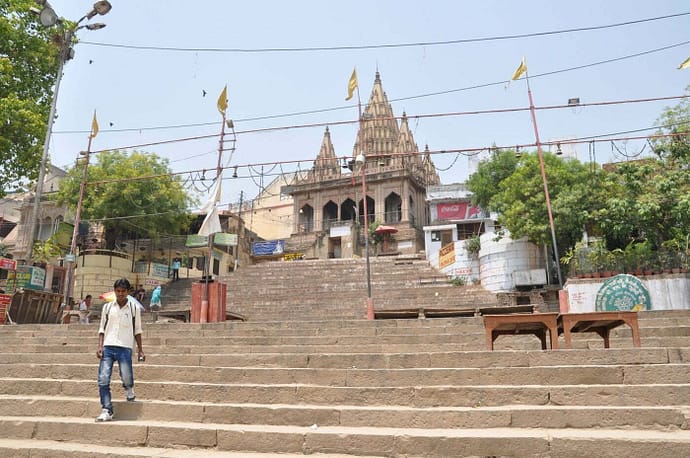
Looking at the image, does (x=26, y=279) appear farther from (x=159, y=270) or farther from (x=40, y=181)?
(x=159, y=270)

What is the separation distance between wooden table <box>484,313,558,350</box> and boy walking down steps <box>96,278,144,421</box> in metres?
3.84

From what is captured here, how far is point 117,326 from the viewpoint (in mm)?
5203

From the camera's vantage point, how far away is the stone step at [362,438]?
363 cm

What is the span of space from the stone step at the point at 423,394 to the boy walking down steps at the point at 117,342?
1.37 ft

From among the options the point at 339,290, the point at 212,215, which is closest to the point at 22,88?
the point at 212,215

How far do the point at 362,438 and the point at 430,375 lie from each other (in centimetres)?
135

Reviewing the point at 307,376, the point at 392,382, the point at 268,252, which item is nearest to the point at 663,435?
the point at 392,382

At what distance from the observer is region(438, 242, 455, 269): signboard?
23562 mm

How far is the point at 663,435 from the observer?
381cm

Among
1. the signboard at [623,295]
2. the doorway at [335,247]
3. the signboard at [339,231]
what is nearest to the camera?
the signboard at [623,295]

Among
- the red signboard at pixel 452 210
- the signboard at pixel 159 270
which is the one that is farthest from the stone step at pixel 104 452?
the red signboard at pixel 452 210

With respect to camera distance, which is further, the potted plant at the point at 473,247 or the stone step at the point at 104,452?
the potted plant at the point at 473,247

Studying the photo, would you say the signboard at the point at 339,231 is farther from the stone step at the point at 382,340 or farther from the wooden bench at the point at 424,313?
the stone step at the point at 382,340

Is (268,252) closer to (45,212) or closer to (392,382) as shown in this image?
(45,212)
